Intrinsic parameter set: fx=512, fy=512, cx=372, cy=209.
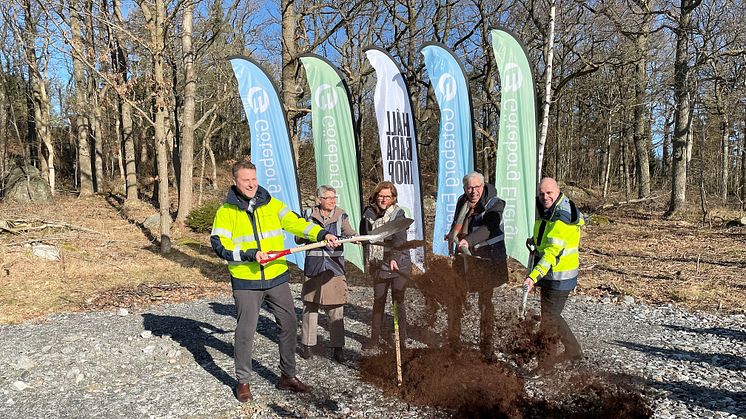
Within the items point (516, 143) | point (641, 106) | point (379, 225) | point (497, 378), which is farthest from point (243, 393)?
→ point (641, 106)

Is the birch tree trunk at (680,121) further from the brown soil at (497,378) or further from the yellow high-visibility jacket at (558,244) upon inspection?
the yellow high-visibility jacket at (558,244)

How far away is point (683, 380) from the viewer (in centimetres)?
491

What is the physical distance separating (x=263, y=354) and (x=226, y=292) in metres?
4.23

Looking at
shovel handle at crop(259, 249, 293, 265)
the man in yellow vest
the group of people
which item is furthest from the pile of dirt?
shovel handle at crop(259, 249, 293, 265)

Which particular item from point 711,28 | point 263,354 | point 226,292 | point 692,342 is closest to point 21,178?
point 226,292

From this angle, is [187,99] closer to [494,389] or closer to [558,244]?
[558,244]

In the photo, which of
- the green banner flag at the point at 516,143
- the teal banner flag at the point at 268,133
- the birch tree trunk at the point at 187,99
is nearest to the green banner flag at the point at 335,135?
the teal banner flag at the point at 268,133

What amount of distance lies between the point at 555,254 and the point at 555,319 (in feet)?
2.24

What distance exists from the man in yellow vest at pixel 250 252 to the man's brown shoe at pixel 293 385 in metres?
0.32

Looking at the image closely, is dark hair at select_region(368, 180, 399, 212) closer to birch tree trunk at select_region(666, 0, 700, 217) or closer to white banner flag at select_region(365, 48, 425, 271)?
white banner flag at select_region(365, 48, 425, 271)

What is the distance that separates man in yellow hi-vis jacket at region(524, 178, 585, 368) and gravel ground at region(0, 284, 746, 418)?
61 cm

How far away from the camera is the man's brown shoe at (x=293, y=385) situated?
15.3 feet

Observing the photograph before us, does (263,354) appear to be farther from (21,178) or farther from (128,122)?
(21,178)

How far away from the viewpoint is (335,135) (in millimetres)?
9859
